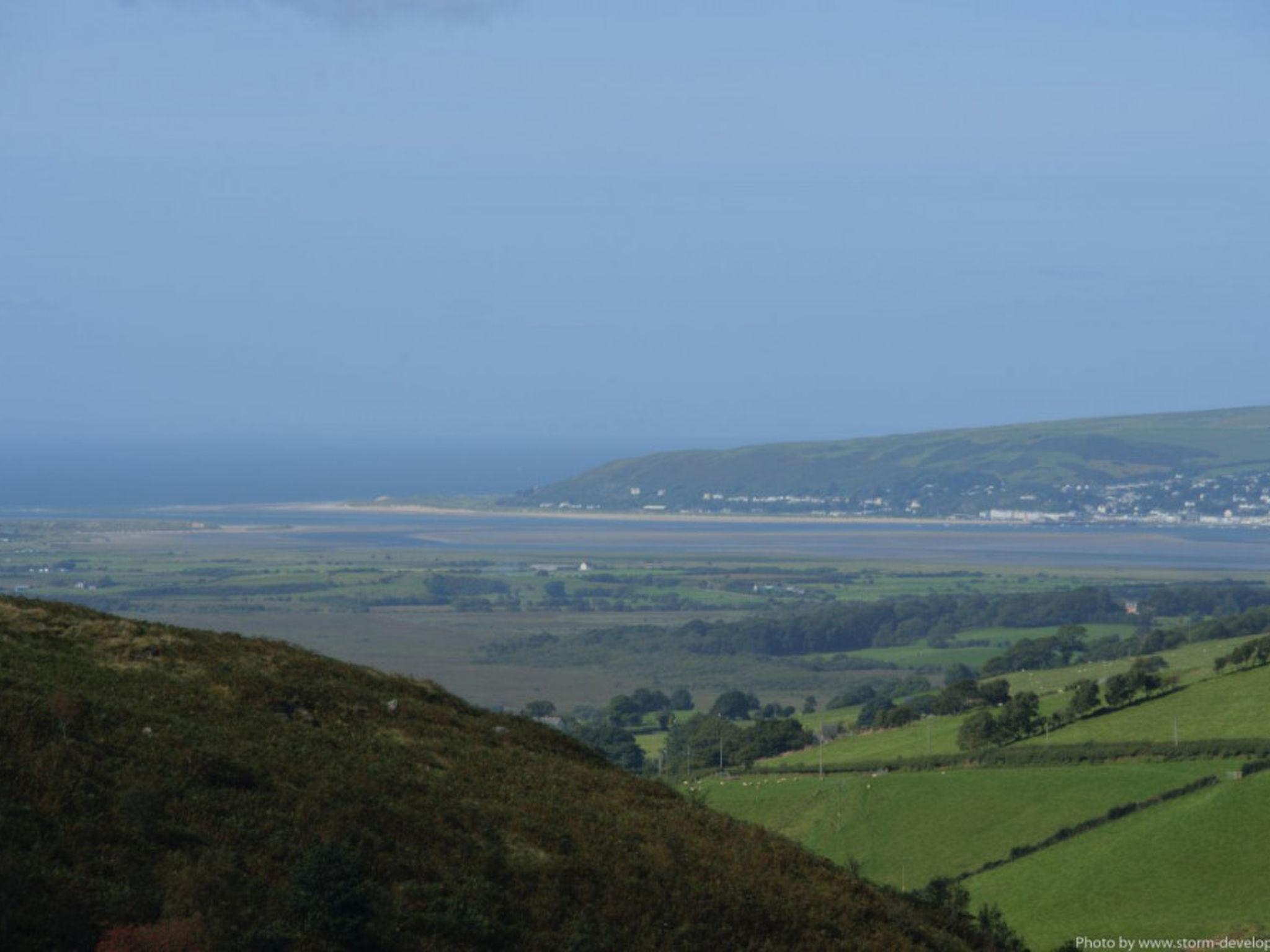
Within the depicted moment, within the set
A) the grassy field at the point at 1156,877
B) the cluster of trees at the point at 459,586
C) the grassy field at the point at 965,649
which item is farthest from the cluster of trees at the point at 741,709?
the cluster of trees at the point at 459,586

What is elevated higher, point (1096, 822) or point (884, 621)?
point (1096, 822)

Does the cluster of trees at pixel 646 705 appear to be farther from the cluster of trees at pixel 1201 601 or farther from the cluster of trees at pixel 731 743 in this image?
the cluster of trees at pixel 1201 601

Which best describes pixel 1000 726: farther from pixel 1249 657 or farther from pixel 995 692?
pixel 1249 657

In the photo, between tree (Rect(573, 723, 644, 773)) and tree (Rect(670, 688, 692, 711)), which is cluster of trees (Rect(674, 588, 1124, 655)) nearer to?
tree (Rect(670, 688, 692, 711))

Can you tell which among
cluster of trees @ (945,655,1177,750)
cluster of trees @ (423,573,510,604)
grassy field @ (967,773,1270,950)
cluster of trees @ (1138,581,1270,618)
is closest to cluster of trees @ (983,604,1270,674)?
cluster of trees @ (945,655,1177,750)

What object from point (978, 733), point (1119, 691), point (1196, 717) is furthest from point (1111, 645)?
point (1196, 717)

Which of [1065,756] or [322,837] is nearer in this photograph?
[322,837]
